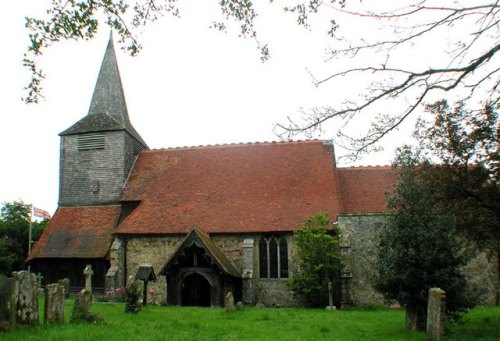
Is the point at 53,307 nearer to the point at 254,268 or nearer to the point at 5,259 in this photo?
the point at 254,268

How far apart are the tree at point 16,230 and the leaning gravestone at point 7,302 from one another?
3209cm

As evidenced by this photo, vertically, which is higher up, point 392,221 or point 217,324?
point 392,221

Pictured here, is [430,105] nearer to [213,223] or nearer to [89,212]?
[213,223]

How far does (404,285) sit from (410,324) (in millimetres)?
1037

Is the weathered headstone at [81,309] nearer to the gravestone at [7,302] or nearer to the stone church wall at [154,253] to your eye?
the gravestone at [7,302]

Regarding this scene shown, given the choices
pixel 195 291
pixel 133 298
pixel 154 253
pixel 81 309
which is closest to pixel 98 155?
pixel 154 253

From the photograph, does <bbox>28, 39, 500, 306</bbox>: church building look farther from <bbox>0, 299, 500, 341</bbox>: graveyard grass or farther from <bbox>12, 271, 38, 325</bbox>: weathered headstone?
<bbox>12, 271, 38, 325</bbox>: weathered headstone

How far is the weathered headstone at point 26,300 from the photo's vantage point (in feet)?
35.0

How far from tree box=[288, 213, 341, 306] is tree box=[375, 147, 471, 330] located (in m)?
8.03

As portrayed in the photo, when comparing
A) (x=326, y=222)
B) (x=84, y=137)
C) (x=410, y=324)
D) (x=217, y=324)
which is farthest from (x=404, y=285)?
(x=84, y=137)

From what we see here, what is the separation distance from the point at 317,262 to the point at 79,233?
13.0 metres

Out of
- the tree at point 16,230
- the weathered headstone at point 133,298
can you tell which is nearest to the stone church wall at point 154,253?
the weathered headstone at point 133,298

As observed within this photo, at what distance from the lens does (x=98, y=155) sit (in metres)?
28.6

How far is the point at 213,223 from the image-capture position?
24.1 meters
